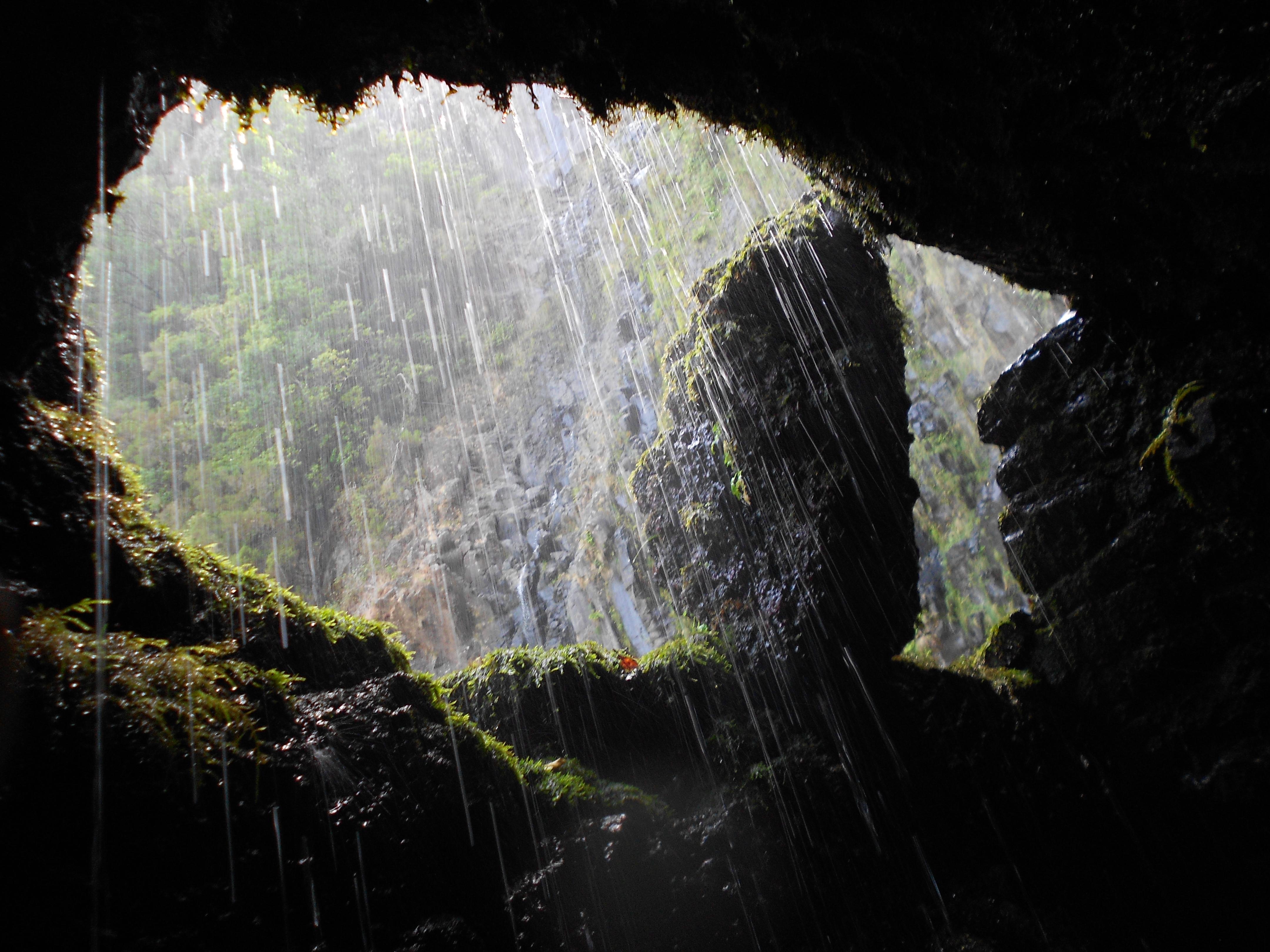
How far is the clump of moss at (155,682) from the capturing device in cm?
245

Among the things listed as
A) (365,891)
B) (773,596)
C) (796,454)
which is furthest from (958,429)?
(365,891)

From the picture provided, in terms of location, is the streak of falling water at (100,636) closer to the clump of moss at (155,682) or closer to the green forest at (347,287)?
the clump of moss at (155,682)

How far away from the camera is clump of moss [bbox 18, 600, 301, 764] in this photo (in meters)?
2.45

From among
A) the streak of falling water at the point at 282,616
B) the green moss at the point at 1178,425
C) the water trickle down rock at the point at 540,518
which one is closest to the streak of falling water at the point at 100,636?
the streak of falling water at the point at 282,616

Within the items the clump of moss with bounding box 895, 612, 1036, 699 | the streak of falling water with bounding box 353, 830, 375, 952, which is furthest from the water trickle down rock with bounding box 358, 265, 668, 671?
the streak of falling water with bounding box 353, 830, 375, 952

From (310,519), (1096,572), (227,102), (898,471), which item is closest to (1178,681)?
(1096,572)

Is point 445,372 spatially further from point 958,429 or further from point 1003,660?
point 1003,660

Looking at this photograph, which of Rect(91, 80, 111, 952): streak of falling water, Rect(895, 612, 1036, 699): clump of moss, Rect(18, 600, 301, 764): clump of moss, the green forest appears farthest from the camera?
the green forest

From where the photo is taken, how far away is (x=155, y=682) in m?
2.73

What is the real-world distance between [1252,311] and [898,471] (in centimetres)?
270

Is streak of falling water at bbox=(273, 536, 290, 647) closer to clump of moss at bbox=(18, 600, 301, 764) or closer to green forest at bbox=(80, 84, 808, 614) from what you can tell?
clump of moss at bbox=(18, 600, 301, 764)

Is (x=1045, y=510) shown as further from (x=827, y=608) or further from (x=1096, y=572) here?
(x=827, y=608)

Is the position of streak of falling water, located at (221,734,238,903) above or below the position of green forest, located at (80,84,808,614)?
below

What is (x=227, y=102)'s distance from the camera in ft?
11.8
